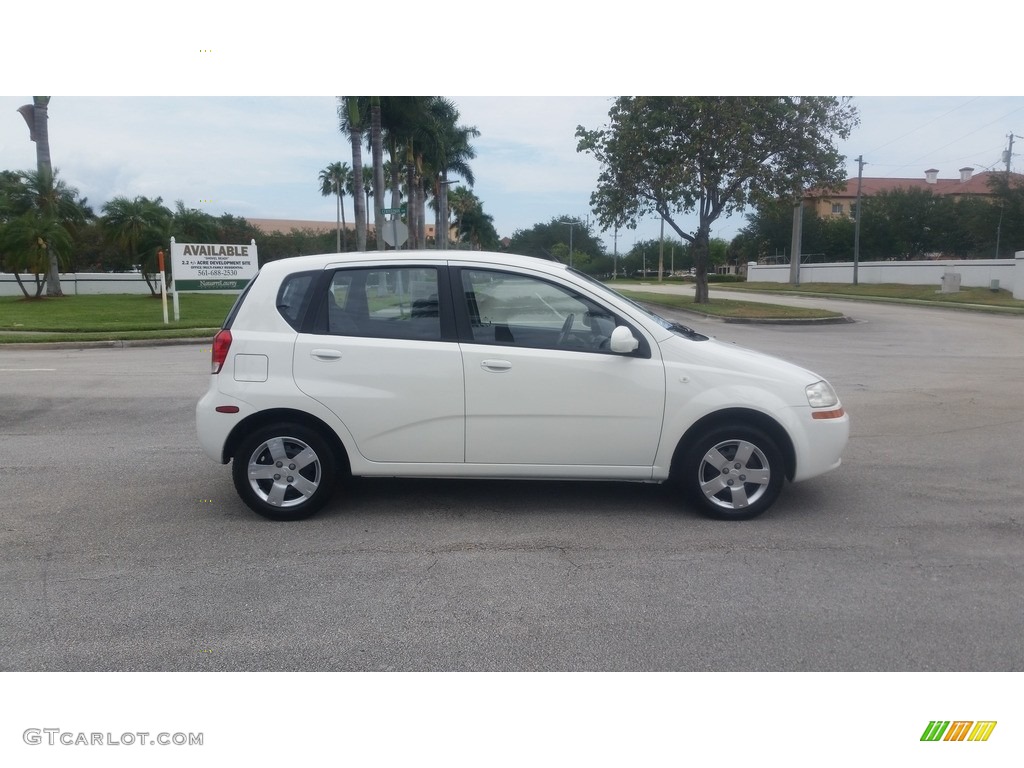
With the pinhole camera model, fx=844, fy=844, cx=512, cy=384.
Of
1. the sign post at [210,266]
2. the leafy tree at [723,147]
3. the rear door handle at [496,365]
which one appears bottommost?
the rear door handle at [496,365]

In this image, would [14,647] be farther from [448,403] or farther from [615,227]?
[615,227]

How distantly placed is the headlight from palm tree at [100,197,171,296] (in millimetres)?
35152

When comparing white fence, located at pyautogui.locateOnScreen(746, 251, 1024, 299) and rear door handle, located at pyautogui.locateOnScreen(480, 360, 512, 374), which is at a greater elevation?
white fence, located at pyautogui.locateOnScreen(746, 251, 1024, 299)

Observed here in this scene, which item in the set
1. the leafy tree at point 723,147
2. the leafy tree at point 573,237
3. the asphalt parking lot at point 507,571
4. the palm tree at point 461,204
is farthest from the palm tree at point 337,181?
the asphalt parking lot at point 507,571

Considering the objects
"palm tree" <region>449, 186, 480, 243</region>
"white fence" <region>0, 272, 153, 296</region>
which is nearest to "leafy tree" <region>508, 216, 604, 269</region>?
"white fence" <region>0, 272, 153, 296</region>

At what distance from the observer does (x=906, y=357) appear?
1564 centimetres

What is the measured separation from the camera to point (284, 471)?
5.50 meters

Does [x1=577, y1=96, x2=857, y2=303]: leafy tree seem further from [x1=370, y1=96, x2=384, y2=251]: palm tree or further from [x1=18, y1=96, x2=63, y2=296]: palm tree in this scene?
[x1=18, y1=96, x2=63, y2=296]: palm tree

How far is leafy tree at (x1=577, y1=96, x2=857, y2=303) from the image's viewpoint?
2748 centimetres

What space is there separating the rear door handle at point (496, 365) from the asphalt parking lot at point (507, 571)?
1.02m

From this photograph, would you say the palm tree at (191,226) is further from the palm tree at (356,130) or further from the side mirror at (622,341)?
the side mirror at (622,341)

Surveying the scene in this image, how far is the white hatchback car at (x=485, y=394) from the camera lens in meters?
5.39

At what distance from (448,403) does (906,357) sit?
1283 centimetres

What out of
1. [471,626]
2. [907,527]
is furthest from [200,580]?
[907,527]
